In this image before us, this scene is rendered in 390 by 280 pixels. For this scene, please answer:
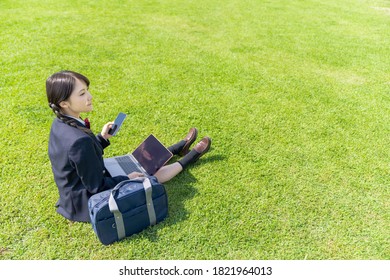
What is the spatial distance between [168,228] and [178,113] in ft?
7.30

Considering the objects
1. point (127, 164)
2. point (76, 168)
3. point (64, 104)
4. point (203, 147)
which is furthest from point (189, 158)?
point (64, 104)

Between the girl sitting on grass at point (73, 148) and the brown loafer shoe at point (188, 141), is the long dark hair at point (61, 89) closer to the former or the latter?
the girl sitting on grass at point (73, 148)

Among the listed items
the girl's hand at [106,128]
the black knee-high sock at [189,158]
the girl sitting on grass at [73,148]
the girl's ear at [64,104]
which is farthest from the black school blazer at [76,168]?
the black knee-high sock at [189,158]

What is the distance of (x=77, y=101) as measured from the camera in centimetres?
265

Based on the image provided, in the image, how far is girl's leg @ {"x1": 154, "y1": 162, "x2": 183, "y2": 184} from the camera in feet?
11.3

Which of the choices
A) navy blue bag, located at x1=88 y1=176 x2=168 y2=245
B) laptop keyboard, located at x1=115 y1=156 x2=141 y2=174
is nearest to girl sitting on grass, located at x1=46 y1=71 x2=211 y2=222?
navy blue bag, located at x1=88 y1=176 x2=168 y2=245

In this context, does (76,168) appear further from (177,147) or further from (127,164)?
(177,147)

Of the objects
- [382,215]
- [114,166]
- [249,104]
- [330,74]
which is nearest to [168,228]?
[114,166]

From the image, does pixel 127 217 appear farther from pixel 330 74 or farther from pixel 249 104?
pixel 330 74

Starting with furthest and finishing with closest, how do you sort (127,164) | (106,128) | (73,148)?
(127,164) < (106,128) < (73,148)

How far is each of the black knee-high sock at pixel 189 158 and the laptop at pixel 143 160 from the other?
20 centimetres

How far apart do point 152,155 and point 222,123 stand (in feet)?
4.75

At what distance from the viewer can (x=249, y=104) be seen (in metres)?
5.15
